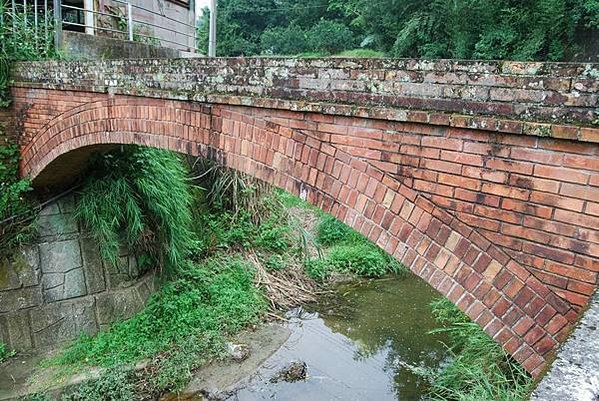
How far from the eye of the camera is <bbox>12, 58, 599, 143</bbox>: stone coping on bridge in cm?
222

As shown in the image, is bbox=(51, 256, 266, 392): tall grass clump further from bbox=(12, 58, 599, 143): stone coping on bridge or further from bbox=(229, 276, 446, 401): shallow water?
bbox=(12, 58, 599, 143): stone coping on bridge

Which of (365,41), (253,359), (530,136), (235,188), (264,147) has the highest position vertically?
(365,41)

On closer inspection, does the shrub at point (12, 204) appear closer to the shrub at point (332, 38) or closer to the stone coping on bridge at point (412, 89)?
the stone coping on bridge at point (412, 89)

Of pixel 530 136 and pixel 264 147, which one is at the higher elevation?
pixel 530 136

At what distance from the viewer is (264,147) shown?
3.48 metres

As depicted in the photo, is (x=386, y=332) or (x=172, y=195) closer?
(x=172, y=195)

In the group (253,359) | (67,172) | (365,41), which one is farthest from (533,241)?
(365,41)

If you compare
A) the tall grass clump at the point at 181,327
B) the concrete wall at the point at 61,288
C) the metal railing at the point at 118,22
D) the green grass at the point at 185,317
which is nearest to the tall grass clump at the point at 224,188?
the green grass at the point at 185,317

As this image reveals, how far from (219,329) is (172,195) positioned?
2117 mm

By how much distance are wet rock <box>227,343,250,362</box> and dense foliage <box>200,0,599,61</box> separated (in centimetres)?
1105

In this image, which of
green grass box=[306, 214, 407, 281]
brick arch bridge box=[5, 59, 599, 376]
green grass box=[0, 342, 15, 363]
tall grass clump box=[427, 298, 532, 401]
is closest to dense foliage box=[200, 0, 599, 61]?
green grass box=[306, 214, 407, 281]

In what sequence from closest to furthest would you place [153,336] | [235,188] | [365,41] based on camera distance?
[153,336], [235,188], [365,41]

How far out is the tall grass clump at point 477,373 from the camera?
4.25 metres

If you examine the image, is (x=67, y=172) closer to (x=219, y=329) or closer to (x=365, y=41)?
(x=219, y=329)
